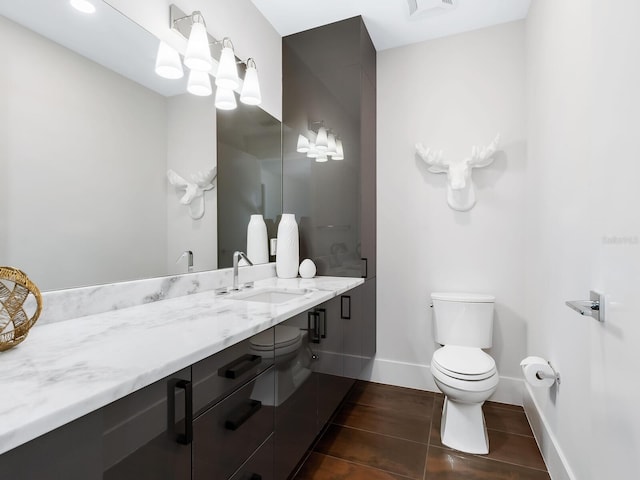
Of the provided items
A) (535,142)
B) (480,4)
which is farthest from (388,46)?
(535,142)

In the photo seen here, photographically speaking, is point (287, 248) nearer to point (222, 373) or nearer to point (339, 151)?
point (339, 151)

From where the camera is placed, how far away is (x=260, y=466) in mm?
1096

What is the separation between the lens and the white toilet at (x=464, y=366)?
167 centimetres

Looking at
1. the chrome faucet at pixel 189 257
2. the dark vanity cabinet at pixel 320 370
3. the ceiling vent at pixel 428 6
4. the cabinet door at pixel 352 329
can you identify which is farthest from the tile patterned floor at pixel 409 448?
the ceiling vent at pixel 428 6

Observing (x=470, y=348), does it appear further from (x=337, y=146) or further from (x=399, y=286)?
(x=337, y=146)

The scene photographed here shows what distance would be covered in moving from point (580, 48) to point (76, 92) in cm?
190

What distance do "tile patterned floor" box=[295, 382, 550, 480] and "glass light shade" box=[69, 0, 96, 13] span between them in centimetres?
216

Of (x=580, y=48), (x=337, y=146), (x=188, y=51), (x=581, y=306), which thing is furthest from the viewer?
(x=337, y=146)

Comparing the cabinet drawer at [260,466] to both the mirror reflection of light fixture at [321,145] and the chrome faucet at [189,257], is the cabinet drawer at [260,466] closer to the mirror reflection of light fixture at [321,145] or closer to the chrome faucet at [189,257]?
the chrome faucet at [189,257]

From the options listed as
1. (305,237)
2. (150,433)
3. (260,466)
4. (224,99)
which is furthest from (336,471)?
(224,99)

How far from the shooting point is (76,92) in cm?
112

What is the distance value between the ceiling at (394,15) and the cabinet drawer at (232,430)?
2.27 m

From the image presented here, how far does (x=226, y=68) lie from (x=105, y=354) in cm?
149

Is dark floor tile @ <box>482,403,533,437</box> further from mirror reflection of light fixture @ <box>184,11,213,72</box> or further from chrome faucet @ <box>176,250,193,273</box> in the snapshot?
mirror reflection of light fixture @ <box>184,11,213,72</box>
